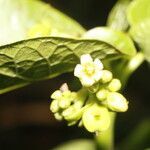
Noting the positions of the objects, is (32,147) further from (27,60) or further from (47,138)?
(27,60)

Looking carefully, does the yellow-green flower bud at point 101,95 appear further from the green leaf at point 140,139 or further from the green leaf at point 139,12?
the green leaf at point 140,139

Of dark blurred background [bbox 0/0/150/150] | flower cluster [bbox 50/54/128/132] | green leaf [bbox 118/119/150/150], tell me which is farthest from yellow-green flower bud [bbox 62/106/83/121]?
dark blurred background [bbox 0/0/150/150]

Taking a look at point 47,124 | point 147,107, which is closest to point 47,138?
point 47,124

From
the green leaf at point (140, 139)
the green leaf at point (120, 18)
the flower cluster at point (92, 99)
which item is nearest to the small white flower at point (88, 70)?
the flower cluster at point (92, 99)

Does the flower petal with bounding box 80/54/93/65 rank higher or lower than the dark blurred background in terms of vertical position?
lower

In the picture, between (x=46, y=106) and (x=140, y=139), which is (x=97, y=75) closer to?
(x=140, y=139)

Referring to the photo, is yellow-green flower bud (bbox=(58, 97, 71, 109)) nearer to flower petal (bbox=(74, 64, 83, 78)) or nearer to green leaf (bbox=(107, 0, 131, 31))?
flower petal (bbox=(74, 64, 83, 78))
